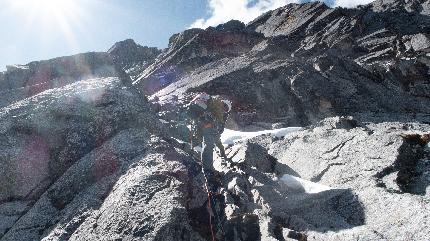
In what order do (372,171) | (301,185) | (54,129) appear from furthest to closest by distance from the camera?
(54,129) < (301,185) < (372,171)

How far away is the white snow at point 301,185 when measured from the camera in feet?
33.7

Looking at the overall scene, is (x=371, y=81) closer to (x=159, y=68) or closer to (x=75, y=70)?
(x=75, y=70)

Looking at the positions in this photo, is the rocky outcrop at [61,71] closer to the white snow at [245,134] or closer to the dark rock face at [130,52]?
the white snow at [245,134]

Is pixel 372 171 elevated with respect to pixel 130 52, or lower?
lower

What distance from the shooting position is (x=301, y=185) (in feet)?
35.1

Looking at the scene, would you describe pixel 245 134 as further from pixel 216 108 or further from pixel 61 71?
pixel 61 71

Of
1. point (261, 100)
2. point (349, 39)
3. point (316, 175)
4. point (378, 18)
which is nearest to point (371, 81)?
point (261, 100)

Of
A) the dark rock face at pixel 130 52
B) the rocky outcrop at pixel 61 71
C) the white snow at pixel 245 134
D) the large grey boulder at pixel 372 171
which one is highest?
the dark rock face at pixel 130 52

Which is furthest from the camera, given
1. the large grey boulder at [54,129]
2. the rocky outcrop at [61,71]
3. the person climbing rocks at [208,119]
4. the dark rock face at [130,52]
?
the dark rock face at [130,52]

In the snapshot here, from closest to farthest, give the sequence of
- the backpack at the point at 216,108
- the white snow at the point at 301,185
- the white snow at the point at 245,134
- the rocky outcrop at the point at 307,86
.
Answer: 1. the white snow at the point at 301,185
2. the backpack at the point at 216,108
3. the white snow at the point at 245,134
4. the rocky outcrop at the point at 307,86

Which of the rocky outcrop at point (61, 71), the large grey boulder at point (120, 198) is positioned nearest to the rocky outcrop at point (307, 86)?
the rocky outcrop at point (61, 71)

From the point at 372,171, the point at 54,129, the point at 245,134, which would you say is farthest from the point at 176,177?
the point at 245,134

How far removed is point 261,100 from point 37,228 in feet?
59.3

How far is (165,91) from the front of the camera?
32.4 m
